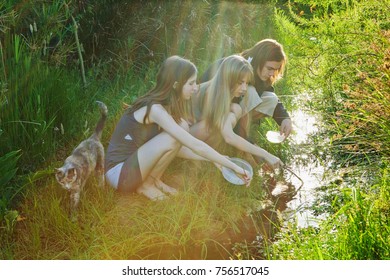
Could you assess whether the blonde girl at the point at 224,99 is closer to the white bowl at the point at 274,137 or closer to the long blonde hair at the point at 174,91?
the long blonde hair at the point at 174,91

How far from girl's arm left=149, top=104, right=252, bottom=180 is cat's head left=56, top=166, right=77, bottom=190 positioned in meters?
0.49

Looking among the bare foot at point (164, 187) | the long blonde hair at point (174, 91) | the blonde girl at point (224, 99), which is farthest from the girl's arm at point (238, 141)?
the bare foot at point (164, 187)

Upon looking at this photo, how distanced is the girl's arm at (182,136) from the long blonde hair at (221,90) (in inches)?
5.9

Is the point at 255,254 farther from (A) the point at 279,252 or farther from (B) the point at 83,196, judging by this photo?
(B) the point at 83,196

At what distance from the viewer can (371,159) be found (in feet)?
11.0

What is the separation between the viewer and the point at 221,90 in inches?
129

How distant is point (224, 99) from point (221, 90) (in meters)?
0.05

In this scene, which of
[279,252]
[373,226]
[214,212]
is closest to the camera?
[373,226]

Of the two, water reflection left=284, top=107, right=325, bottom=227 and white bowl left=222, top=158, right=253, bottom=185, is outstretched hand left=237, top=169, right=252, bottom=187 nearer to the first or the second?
white bowl left=222, top=158, right=253, bottom=185

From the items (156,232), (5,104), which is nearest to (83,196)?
(156,232)

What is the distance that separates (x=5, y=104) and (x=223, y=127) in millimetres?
1168

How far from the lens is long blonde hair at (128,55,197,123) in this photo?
10.4 feet

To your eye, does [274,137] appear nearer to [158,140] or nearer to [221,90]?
[221,90]

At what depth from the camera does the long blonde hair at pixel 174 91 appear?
316 cm
